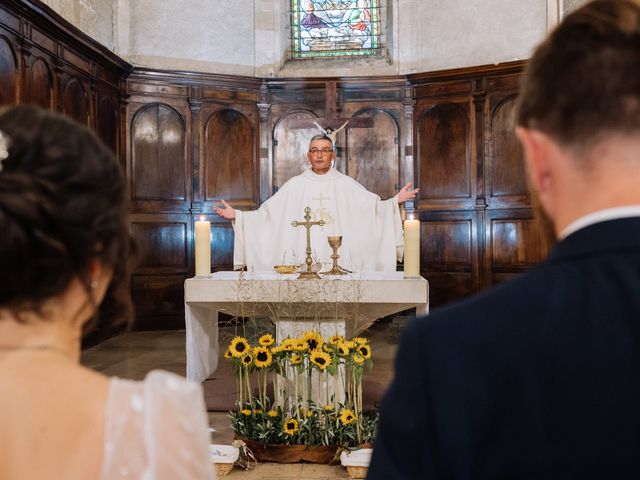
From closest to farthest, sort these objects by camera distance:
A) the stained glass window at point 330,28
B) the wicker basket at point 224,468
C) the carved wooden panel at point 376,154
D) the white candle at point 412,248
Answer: the wicker basket at point 224,468
the white candle at point 412,248
the carved wooden panel at point 376,154
the stained glass window at point 330,28

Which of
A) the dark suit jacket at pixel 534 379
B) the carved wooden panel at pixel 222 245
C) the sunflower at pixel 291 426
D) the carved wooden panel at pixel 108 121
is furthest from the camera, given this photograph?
the carved wooden panel at pixel 222 245

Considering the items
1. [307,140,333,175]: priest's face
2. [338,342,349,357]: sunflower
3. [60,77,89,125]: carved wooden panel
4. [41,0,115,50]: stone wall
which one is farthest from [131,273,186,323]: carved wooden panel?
[338,342,349,357]: sunflower

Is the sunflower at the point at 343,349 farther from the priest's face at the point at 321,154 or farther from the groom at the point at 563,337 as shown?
the groom at the point at 563,337

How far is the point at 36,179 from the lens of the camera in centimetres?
98

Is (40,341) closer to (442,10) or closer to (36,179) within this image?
(36,179)

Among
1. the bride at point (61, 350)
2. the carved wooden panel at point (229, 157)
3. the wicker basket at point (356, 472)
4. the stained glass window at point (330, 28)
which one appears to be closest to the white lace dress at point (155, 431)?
the bride at point (61, 350)

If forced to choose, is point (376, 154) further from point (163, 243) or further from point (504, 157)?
point (163, 243)

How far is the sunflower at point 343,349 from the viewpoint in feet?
12.0

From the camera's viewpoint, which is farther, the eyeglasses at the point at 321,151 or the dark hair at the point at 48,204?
the eyeglasses at the point at 321,151

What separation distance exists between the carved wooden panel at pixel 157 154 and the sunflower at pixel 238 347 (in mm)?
5440

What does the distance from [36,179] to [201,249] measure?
12.1 feet

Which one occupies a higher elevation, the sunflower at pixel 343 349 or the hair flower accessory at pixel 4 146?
the hair flower accessory at pixel 4 146

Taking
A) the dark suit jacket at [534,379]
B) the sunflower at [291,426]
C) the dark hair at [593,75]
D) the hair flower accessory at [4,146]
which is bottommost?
the sunflower at [291,426]

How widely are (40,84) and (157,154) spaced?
2484mm
